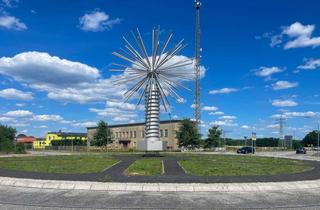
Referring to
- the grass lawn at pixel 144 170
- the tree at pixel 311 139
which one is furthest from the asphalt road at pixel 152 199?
the tree at pixel 311 139

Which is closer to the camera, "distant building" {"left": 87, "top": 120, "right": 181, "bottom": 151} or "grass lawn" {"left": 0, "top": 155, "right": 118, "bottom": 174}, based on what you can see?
"grass lawn" {"left": 0, "top": 155, "right": 118, "bottom": 174}

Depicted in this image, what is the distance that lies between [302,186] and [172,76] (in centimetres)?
2870

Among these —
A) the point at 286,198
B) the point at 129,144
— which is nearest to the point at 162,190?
the point at 286,198

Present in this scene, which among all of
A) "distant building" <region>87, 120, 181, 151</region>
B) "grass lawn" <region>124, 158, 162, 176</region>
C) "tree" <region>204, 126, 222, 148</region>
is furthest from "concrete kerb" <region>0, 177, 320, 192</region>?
"distant building" <region>87, 120, 181, 151</region>

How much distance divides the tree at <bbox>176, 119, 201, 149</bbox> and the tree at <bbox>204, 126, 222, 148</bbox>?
5.35m

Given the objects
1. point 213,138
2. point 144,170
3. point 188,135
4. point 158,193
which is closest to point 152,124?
point 144,170

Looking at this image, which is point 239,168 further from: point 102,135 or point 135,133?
point 135,133

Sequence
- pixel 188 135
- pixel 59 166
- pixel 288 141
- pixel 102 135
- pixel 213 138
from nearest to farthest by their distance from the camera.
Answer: pixel 59 166
pixel 188 135
pixel 213 138
pixel 102 135
pixel 288 141

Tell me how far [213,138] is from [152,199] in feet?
255

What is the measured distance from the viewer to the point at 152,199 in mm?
12766

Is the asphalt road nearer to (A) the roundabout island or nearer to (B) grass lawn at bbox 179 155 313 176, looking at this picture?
(A) the roundabout island

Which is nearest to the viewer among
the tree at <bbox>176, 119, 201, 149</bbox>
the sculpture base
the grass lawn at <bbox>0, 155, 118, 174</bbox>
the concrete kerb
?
the concrete kerb

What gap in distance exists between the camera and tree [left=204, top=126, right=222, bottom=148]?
3529 inches

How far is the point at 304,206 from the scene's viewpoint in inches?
459
